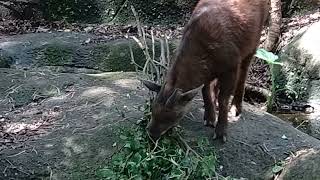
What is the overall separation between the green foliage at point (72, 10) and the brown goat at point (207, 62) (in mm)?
6588

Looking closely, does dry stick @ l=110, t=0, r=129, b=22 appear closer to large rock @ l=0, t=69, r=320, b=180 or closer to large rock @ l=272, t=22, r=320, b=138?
large rock @ l=272, t=22, r=320, b=138

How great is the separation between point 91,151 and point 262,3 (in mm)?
2362

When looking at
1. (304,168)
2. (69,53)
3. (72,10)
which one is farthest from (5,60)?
(304,168)

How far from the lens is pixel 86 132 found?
17.8ft

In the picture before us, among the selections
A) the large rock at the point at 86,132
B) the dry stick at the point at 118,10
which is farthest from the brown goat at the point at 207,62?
the dry stick at the point at 118,10

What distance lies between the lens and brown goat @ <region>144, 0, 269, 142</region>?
4859mm

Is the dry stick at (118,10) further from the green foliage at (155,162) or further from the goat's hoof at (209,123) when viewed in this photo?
the green foliage at (155,162)

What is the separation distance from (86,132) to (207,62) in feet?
Result: 4.56

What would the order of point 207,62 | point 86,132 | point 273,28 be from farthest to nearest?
point 273,28, point 86,132, point 207,62

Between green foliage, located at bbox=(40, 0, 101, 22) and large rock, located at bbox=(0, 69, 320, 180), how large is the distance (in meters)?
5.03

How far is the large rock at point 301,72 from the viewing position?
838cm

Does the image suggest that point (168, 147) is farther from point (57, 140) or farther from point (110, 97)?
point (110, 97)

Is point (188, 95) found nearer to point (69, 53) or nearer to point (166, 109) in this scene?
point (166, 109)

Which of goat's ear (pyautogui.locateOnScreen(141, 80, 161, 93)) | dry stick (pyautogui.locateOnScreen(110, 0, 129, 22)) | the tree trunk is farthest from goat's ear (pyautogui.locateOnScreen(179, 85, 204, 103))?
dry stick (pyautogui.locateOnScreen(110, 0, 129, 22))
